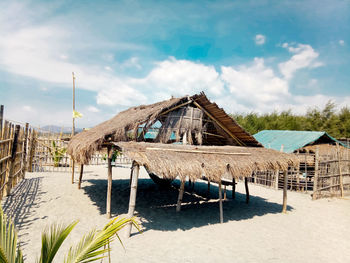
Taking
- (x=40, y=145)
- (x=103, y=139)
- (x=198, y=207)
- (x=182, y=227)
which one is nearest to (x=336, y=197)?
(x=198, y=207)

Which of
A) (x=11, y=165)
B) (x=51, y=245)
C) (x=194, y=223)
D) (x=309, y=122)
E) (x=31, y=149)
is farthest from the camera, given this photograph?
(x=309, y=122)

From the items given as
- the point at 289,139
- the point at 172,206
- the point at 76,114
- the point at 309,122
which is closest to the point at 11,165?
the point at 76,114

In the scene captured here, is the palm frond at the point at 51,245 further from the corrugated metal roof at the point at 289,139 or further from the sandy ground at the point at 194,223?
the corrugated metal roof at the point at 289,139

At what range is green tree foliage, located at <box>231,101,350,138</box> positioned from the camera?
26.1m

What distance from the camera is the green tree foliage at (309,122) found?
26111 mm

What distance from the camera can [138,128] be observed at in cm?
721

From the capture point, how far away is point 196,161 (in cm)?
614

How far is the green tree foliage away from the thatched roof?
1906 centimetres

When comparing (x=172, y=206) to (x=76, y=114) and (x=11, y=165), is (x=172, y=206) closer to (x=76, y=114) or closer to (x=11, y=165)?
(x=11, y=165)

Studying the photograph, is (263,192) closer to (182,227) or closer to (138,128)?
(182,227)

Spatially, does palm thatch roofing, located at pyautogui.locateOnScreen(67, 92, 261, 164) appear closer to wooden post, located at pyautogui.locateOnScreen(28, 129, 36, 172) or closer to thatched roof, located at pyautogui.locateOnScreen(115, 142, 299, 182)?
thatched roof, located at pyautogui.locateOnScreen(115, 142, 299, 182)

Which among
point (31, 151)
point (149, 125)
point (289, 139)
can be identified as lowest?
point (31, 151)

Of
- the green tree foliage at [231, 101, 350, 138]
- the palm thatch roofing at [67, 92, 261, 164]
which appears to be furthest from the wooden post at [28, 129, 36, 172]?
the green tree foliage at [231, 101, 350, 138]

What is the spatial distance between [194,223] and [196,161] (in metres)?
1.92
